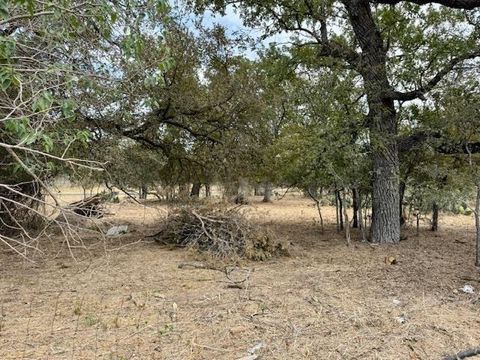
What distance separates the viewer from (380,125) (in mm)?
7211

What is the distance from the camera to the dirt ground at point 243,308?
3035 mm

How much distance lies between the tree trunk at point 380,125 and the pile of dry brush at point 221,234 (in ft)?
7.25

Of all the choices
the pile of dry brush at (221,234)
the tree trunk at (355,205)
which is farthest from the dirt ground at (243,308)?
the tree trunk at (355,205)

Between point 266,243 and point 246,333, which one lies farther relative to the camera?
point 266,243

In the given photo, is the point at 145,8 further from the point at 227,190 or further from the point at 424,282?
the point at 227,190

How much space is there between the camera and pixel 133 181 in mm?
7328

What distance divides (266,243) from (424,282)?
2.45 m

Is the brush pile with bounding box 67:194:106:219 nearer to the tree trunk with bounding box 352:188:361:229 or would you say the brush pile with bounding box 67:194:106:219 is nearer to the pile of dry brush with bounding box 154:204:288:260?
the pile of dry brush with bounding box 154:204:288:260

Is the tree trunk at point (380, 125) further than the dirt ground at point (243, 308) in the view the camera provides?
Yes

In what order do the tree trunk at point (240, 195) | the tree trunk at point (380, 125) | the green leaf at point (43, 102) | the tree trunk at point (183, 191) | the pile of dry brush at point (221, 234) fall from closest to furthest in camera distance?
the green leaf at point (43, 102)
the pile of dry brush at point (221, 234)
the tree trunk at point (380, 125)
the tree trunk at point (183, 191)
the tree trunk at point (240, 195)

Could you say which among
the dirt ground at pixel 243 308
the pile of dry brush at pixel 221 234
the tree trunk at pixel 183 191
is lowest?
the dirt ground at pixel 243 308

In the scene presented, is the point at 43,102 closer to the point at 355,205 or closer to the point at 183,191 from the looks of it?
the point at 183,191

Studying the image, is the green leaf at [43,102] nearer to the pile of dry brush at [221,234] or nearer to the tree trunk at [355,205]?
the pile of dry brush at [221,234]

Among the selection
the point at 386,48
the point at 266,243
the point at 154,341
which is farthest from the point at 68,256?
the point at 386,48
